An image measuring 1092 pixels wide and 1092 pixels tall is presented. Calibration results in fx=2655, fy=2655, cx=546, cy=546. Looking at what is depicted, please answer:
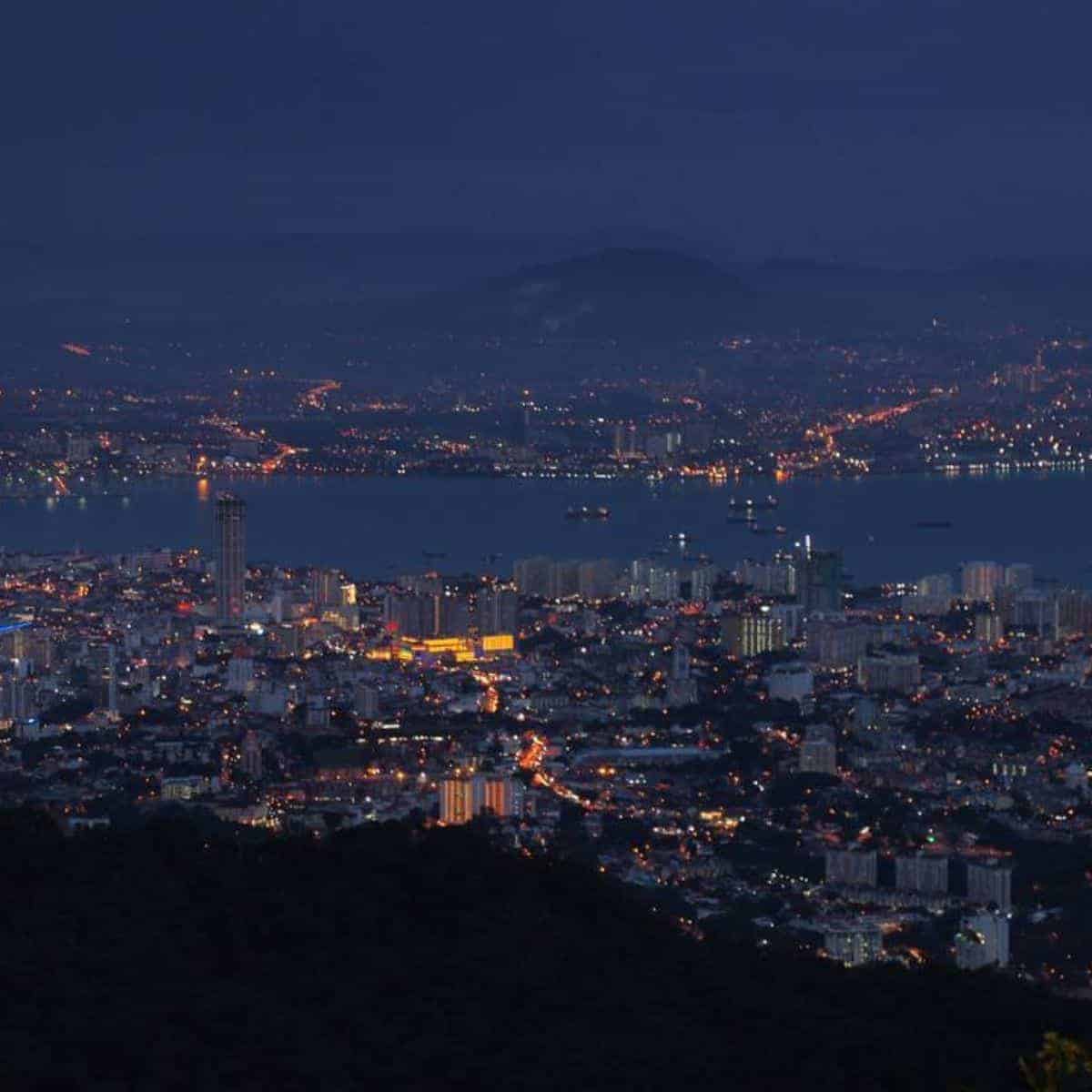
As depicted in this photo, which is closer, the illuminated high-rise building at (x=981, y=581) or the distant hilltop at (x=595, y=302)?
the illuminated high-rise building at (x=981, y=581)

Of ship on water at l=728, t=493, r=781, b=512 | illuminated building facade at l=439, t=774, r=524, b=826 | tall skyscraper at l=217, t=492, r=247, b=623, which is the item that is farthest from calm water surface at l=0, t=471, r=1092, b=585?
illuminated building facade at l=439, t=774, r=524, b=826

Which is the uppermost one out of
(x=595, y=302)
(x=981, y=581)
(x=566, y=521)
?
(x=595, y=302)

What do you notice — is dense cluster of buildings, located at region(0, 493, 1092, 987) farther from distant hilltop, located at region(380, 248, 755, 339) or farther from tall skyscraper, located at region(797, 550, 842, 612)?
distant hilltop, located at region(380, 248, 755, 339)

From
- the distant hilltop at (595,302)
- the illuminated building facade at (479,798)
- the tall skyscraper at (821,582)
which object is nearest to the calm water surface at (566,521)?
the tall skyscraper at (821,582)

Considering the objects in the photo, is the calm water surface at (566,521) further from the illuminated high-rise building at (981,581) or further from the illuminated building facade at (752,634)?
the illuminated building facade at (752,634)

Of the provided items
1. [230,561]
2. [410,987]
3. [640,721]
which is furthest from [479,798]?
[230,561]

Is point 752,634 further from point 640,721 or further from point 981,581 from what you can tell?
point 981,581
